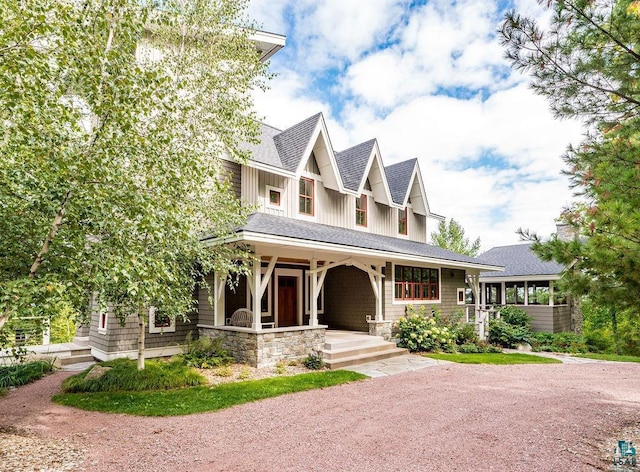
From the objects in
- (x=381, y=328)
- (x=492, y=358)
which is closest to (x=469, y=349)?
(x=492, y=358)

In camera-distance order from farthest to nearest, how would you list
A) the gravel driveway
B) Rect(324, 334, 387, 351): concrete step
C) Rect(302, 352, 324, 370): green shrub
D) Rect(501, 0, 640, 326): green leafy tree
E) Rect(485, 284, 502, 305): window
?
1. Rect(485, 284, 502, 305): window
2. Rect(324, 334, 387, 351): concrete step
3. Rect(302, 352, 324, 370): green shrub
4. the gravel driveway
5. Rect(501, 0, 640, 326): green leafy tree

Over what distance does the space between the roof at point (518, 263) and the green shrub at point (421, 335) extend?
769 cm

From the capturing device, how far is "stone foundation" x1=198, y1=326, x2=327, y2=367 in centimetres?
956

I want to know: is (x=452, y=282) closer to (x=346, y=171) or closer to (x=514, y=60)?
(x=346, y=171)

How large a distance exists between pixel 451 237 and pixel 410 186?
23.0 metres

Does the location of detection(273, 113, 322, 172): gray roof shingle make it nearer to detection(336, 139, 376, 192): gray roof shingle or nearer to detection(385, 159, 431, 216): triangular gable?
detection(336, 139, 376, 192): gray roof shingle

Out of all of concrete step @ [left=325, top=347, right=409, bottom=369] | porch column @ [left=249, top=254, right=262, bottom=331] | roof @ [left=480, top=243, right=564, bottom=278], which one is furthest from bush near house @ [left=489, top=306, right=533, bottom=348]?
porch column @ [left=249, top=254, right=262, bottom=331]

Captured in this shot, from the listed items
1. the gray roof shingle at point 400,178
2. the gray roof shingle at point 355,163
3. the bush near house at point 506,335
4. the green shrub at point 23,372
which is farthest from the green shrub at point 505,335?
the green shrub at point 23,372

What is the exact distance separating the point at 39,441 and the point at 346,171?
13.4 metres

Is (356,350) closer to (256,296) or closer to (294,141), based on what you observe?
(256,296)

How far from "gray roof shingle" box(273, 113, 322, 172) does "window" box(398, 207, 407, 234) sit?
21.1ft

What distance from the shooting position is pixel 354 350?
1105 centimetres

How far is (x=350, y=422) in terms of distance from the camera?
5.98 m

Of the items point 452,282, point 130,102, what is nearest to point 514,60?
point 130,102
